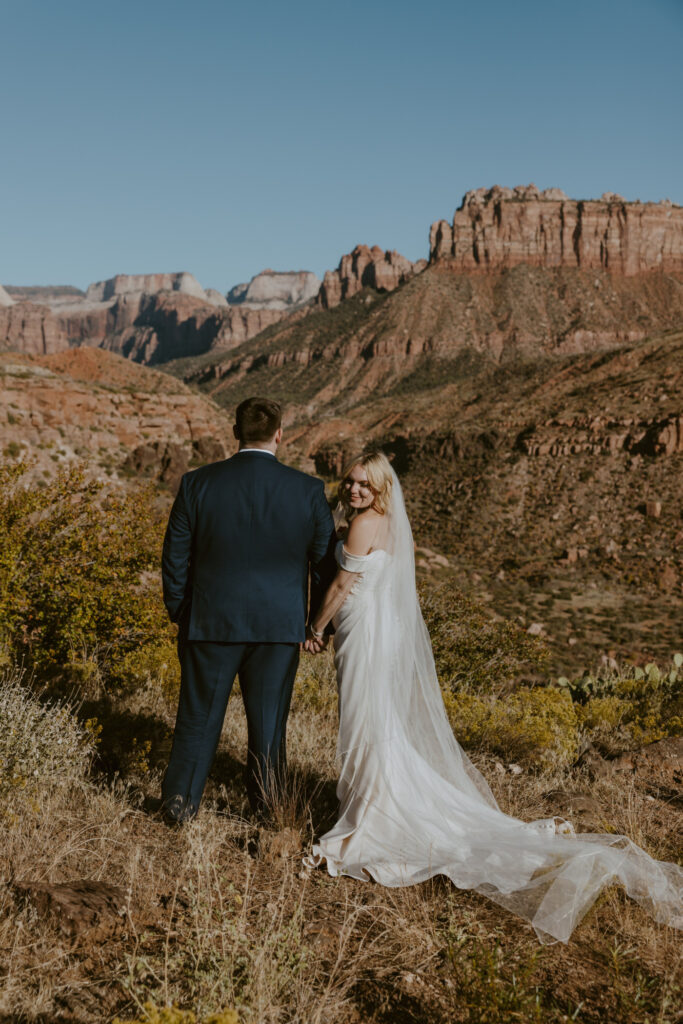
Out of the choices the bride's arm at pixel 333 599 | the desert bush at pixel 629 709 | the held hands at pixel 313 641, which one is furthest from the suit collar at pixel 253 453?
the desert bush at pixel 629 709

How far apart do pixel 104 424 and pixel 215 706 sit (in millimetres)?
24197

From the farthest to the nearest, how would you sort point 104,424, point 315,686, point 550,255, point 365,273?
point 365,273 < point 550,255 < point 104,424 < point 315,686

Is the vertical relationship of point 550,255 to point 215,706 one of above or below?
above

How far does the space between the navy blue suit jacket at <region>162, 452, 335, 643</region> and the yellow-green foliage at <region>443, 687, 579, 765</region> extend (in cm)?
265

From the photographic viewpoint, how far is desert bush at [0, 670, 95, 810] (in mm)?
3084

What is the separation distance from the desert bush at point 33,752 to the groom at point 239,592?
61 cm

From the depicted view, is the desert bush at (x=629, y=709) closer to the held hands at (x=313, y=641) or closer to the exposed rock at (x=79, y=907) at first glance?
the held hands at (x=313, y=641)

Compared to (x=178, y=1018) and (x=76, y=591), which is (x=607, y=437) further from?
(x=178, y=1018)

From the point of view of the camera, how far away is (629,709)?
6691 mm

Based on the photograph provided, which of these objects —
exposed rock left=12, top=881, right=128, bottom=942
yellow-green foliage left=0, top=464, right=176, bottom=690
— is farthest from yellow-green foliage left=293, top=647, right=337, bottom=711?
exposed rock left=12, top=881, right=128, bottom=942

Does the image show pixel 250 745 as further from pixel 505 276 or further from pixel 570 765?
pixel 505 276

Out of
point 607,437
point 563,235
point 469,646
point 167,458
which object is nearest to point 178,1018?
point 469,646

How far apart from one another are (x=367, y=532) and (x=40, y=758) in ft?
6.52

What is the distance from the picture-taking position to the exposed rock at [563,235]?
10025cm
